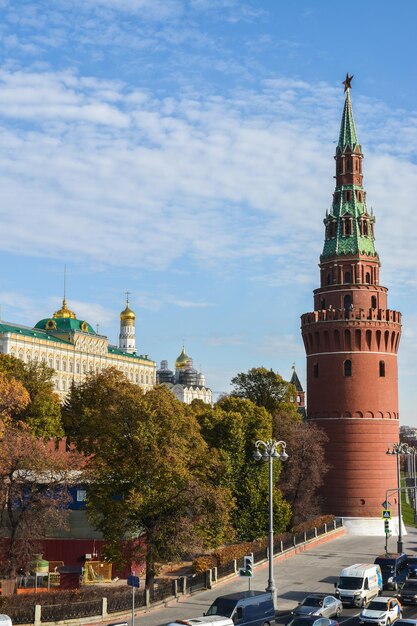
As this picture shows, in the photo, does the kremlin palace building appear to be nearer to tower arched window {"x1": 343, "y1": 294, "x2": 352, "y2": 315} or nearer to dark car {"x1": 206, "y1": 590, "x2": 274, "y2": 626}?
tower arched window {"x1": 343, "y1": 294, "x2": 352, "y2": 315}

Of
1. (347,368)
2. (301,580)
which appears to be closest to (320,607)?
(301,580)

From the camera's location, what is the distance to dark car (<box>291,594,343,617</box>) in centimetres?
3684

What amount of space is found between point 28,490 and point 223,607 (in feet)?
49.7

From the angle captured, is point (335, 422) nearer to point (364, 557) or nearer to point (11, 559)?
point (364, 557)

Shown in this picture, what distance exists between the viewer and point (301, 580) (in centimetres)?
5078

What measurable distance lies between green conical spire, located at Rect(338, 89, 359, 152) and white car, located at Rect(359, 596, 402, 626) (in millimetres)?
59092

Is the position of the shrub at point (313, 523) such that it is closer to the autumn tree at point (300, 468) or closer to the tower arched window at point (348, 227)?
the autumn tree at point (300, 468)

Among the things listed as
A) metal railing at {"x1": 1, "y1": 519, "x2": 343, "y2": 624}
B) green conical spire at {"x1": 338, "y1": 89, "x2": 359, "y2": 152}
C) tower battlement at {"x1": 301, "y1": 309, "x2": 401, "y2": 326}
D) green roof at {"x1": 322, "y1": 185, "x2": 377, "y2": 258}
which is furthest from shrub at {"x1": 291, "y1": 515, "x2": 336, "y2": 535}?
green conical spire at {"x1": 338, "y1": 89, "x2": 359, "y2": 152}

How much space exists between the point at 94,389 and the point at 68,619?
4633 centimetres

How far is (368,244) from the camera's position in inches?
3388

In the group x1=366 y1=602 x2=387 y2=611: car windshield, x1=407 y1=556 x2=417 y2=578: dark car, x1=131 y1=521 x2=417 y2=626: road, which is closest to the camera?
x1=366 y1=602 x2=387 y2=611: car windshield

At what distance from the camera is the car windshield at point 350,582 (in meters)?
42.6

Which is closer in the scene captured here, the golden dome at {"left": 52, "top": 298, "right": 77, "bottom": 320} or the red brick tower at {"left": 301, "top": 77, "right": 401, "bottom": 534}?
the red brick tower at {"left": 301, "top": 77, "right": 401, "bottom": 534}

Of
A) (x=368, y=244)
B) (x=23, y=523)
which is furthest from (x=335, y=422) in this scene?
(x=23, y=523)
